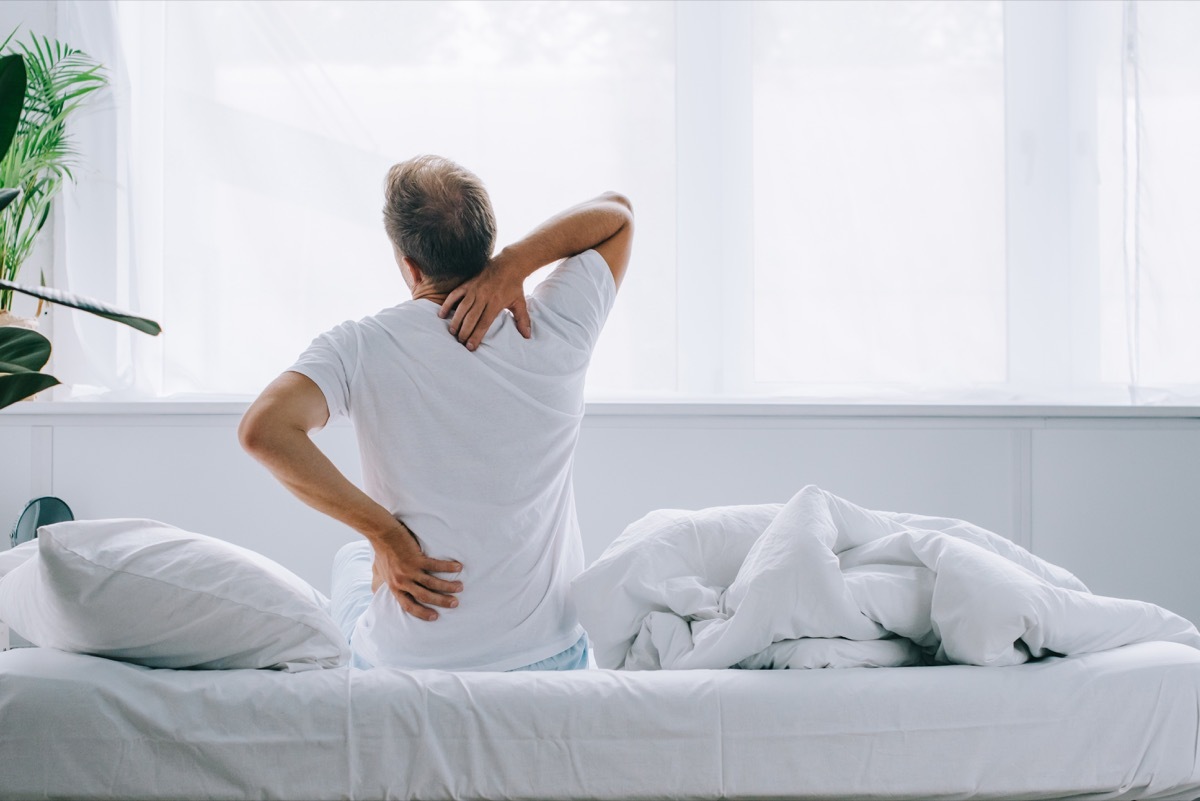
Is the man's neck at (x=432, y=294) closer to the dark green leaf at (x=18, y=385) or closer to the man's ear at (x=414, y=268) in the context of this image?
the man's ear at (x=414, y=268)

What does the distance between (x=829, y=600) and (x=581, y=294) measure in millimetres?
542

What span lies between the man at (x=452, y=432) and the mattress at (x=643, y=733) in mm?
195

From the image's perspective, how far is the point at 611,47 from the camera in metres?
2.82

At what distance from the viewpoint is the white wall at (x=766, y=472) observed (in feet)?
7.80

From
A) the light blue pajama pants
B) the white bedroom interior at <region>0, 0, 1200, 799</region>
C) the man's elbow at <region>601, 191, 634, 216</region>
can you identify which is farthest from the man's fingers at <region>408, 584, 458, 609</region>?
the white bedroom interior at <region>0, 0, 1200, 799</region>

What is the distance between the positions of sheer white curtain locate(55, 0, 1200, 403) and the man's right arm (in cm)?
136

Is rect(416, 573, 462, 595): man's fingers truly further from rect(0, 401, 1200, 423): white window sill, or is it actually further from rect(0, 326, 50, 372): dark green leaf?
rect(0, 401, 1200, 423): white window sill

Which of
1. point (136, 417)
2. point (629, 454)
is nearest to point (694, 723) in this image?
point (629, 454)

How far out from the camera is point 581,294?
137cm

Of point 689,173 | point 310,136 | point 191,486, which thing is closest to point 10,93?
point 191,486

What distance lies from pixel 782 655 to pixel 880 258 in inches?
77.3

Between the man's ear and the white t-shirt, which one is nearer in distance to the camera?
the white t-shirt

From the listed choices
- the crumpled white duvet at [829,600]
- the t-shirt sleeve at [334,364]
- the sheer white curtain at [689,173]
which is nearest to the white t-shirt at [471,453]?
the t-shirt sleeve at [334,364]

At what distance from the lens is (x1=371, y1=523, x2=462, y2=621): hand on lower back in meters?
1.26
